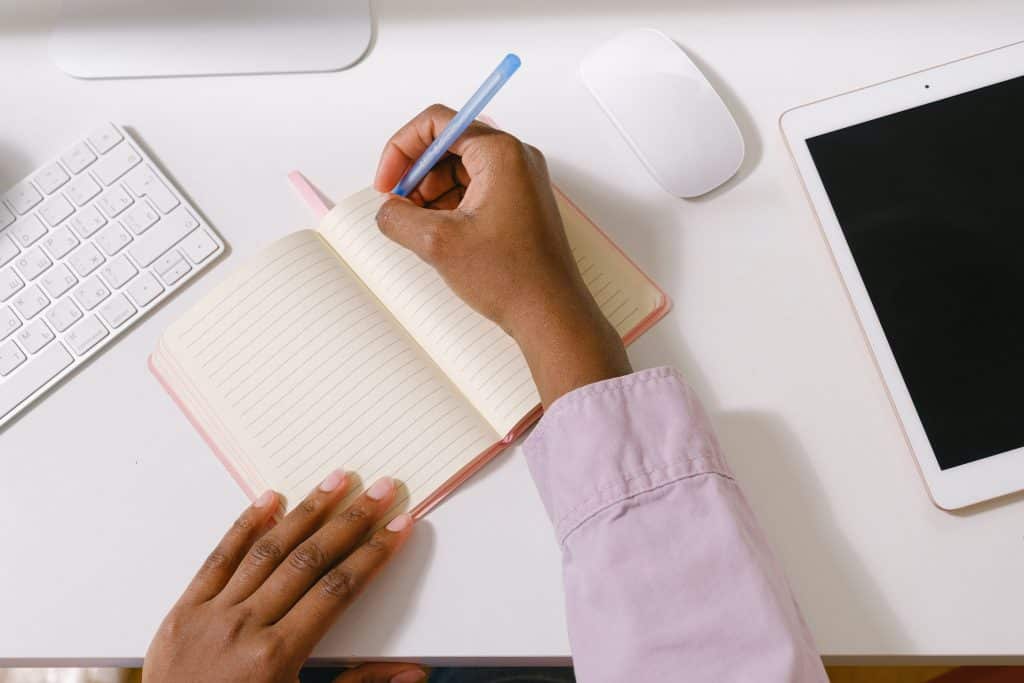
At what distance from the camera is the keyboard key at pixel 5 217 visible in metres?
0.63

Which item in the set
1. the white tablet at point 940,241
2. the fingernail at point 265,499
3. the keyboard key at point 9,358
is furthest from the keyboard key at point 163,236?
the white tablet at point 940,241

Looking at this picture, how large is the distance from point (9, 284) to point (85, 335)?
7cm

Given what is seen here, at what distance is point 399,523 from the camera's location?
0.55 meters

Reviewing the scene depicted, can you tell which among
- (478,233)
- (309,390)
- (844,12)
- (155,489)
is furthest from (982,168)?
(155,489)

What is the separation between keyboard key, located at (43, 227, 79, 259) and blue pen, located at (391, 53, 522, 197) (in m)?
0.25

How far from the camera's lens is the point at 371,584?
0.55 metres

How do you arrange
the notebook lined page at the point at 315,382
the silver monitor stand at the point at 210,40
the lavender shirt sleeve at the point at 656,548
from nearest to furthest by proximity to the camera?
the lavender shirt sleeve at the point at 656,548 < the notebook lined page at the point at 315,382 < the silver monitor stand at the point at 210,40

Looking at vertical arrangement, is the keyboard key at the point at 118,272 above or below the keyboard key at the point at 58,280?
below

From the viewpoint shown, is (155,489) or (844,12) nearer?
(155,489)

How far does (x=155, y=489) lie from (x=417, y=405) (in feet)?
Result: 0.64

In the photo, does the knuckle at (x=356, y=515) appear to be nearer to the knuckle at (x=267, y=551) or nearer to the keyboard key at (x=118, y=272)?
the knuckle at (x=267, y=551)

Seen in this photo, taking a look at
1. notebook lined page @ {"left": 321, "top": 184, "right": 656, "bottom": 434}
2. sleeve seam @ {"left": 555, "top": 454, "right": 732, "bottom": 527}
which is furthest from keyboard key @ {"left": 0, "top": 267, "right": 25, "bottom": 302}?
sleeve seam @ {"left": 555, "top": 454, "right": 732, "bottom": 527}

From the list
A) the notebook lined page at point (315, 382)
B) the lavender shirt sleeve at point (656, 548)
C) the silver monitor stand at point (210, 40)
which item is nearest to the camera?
the lavender shirt sleeve at point (656, 548)

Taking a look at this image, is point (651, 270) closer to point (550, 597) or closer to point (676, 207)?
point (676, 207)
